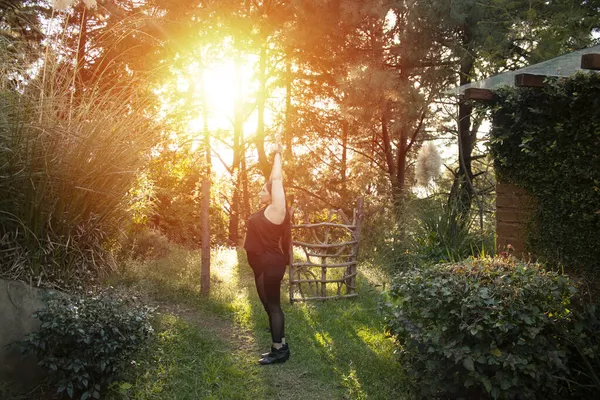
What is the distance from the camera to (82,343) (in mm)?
3797

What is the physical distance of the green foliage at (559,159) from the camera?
4.62 m

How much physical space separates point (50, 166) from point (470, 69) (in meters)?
10.7

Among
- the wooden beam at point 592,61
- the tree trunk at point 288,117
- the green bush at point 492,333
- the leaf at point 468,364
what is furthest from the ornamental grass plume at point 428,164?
the leaf at point 468,364

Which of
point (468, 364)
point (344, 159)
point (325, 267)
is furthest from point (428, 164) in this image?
point (468, 364)

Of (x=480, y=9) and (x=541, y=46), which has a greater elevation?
(x=480, y=9)

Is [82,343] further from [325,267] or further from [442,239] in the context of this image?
[442,239]

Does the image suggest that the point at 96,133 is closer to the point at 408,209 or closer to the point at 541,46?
the point at 408,209

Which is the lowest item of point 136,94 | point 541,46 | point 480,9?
point 136,94

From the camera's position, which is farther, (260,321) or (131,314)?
(260,321)

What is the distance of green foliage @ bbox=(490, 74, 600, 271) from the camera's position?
4621mm

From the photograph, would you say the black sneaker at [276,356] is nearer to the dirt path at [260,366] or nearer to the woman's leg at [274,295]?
the dirt path at [260,366]

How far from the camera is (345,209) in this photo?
16188 mm

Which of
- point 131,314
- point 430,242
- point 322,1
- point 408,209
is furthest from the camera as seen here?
point 322,1

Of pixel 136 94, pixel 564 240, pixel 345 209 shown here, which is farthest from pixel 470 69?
pixel 136 94
